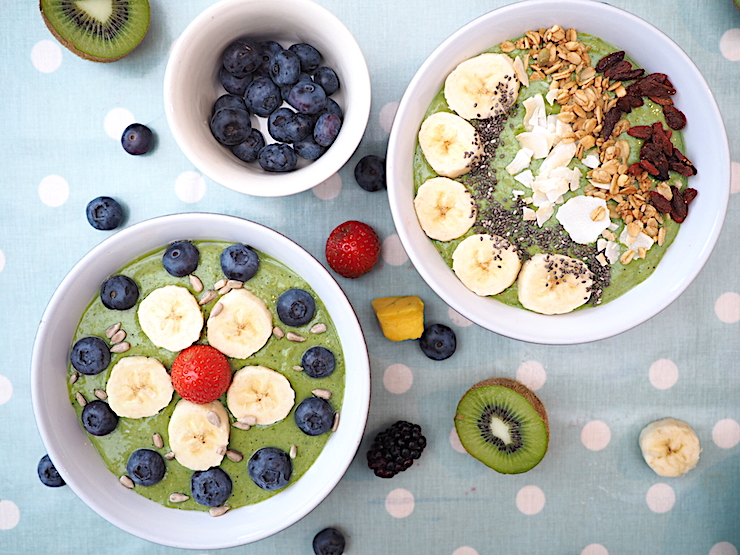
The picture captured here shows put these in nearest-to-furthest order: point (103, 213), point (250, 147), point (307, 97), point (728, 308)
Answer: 1. point (307, 97)
2. point (250, 147)
3. point (103, 213)
4. point (728, 308)

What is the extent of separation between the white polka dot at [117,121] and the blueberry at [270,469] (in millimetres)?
1014

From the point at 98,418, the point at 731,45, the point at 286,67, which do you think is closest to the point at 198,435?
the point at 98,418

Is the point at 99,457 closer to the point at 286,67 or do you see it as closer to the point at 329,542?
the point at 329,542

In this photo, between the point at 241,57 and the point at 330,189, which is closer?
the point at 241,57

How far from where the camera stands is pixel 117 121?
1682 millimetres

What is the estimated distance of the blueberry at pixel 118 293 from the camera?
1.50 metres

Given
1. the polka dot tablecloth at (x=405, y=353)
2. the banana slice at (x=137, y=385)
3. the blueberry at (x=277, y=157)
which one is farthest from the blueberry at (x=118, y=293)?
the blueberry at (x=277, y=157)

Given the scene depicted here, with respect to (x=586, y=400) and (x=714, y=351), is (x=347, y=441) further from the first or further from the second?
(x=714, y=351)

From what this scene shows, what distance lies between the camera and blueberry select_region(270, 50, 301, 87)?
1.45 meters

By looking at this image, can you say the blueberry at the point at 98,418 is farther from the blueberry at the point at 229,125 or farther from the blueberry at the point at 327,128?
the blueberry at the point at 327,128

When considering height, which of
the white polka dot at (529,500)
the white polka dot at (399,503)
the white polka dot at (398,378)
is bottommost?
the white polka dot at (399,503)

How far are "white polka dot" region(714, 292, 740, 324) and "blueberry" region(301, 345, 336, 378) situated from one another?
1198 millimetres

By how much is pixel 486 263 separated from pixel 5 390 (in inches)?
59.2

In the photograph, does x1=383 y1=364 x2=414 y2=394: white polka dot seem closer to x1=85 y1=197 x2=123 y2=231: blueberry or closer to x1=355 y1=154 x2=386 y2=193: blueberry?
x1=355 y1=154 x2=386 y2=193: blueberry
